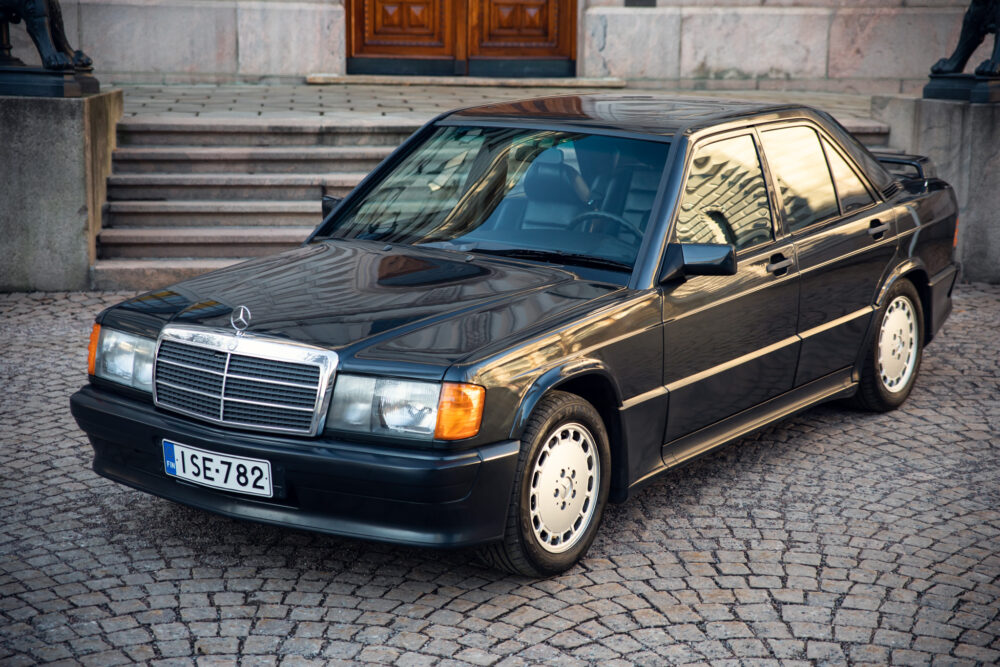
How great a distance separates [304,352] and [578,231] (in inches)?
54.3

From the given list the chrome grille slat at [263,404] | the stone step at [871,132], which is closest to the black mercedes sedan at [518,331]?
the chrome grille slat at [263,404]

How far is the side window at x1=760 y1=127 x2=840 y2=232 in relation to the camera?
5.25 meters

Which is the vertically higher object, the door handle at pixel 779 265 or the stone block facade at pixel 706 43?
the stone block facade at pixel 706 43

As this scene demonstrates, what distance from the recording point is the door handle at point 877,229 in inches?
227

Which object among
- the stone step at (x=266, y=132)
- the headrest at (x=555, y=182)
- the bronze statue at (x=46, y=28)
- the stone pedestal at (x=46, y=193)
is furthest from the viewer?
the stone step at (x=266, y=132)

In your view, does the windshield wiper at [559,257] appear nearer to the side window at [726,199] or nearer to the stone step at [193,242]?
the side window at [726,199]

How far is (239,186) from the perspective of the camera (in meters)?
9.58

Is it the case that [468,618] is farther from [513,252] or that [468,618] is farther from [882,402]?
[882,402]

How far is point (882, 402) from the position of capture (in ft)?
20.1

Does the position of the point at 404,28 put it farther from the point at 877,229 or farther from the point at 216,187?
the point at 877,229

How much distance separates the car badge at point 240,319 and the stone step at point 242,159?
18.9 ft

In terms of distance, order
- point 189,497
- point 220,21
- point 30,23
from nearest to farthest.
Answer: point 189,497, point 30,23, point 220,21

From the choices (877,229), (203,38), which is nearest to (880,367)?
(877,229)

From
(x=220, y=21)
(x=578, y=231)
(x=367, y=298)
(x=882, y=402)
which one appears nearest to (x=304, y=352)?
(x=367, y=298)
